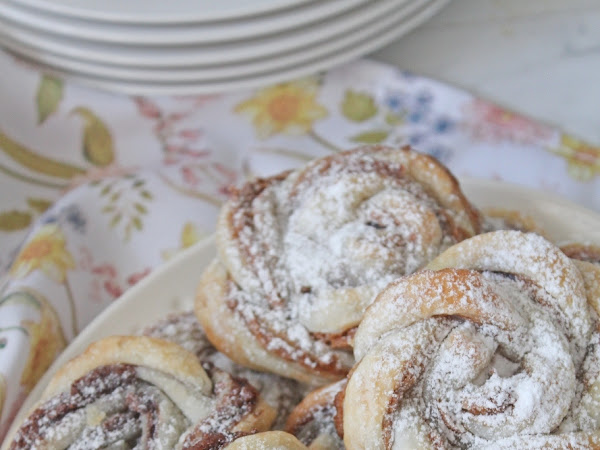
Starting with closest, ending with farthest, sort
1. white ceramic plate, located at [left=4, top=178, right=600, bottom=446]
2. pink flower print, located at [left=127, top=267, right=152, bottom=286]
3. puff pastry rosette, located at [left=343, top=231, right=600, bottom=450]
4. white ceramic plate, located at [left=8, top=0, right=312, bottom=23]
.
A: puff pastry rosette, located at [left=343, top=231, right=600, bottom=450] → white ceramic plate, located at [left=4, top=178, right=600, bottom=446] → white ceramic plate, located at [left=8, top=0, right=312, bottom=23] → pink flower print, located at [left=127, top=267, right=152, bottom=286]

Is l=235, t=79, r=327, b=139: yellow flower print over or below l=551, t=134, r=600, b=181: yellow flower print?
over

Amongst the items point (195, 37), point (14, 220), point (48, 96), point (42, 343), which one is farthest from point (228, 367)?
point (48, 96)

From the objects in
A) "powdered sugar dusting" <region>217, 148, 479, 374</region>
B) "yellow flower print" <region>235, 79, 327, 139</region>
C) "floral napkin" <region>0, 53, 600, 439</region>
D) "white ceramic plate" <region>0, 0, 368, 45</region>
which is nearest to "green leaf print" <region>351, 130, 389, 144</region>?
"floral napkin" <region>0, 53, 600, 439</region>

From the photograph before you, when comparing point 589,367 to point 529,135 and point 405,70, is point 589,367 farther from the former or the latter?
point 405,70

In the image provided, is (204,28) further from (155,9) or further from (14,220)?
(14,220)

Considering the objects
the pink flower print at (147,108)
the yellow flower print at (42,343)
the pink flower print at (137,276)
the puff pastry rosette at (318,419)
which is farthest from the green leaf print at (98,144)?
the puff pastry rosette at (318,419)

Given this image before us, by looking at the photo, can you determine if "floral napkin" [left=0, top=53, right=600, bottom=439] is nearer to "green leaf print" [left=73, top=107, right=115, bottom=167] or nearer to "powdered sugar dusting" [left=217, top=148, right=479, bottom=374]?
"green leaf print" [left=73, top=107, right=115, bottom=167]

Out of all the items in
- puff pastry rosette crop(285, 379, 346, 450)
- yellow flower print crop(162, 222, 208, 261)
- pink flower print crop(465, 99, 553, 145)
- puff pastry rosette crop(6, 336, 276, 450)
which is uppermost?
pink flower print crop(465, 99, 553, 145)

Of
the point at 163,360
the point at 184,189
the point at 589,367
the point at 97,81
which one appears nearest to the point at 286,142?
the point at 184,189
